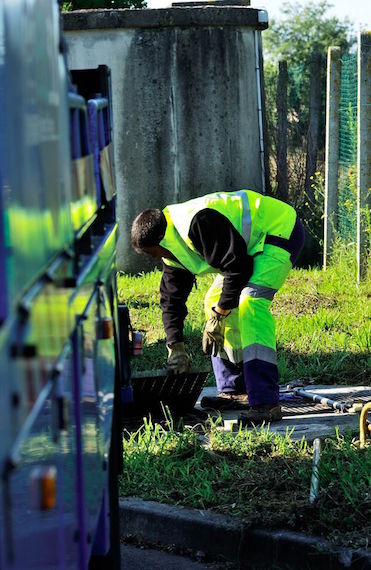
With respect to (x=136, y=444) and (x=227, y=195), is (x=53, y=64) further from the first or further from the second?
(x=227, y=195)

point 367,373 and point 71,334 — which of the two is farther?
point 367,373

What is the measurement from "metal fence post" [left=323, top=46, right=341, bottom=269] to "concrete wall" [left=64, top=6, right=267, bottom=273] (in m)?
1.15

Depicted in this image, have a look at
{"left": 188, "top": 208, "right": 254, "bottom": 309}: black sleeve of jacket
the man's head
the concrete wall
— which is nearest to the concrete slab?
{"left": 188, "top": 208, "right": 254, "bottom": 309}: black sleeve of jacket

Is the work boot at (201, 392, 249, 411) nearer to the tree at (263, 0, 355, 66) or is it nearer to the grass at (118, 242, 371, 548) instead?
the grass at (118, 242, 371, 548)

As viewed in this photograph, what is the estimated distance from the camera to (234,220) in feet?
18.5

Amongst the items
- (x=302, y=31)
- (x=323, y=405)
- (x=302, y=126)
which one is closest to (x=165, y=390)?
Result: (x=323, y=405)

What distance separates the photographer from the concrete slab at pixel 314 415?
5.39 metres

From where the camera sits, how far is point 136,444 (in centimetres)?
514

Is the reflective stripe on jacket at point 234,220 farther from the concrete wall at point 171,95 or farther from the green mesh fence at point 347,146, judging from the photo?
the concrete wall at point 171,95

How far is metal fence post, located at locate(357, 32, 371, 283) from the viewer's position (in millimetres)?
9367

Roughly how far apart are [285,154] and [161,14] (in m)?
2.47

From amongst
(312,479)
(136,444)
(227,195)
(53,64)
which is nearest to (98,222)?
(53,64)

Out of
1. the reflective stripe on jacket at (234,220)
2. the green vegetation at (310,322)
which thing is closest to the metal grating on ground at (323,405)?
the green vegetation at (310,322)

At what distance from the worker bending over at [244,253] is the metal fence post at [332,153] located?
14.6 feet
